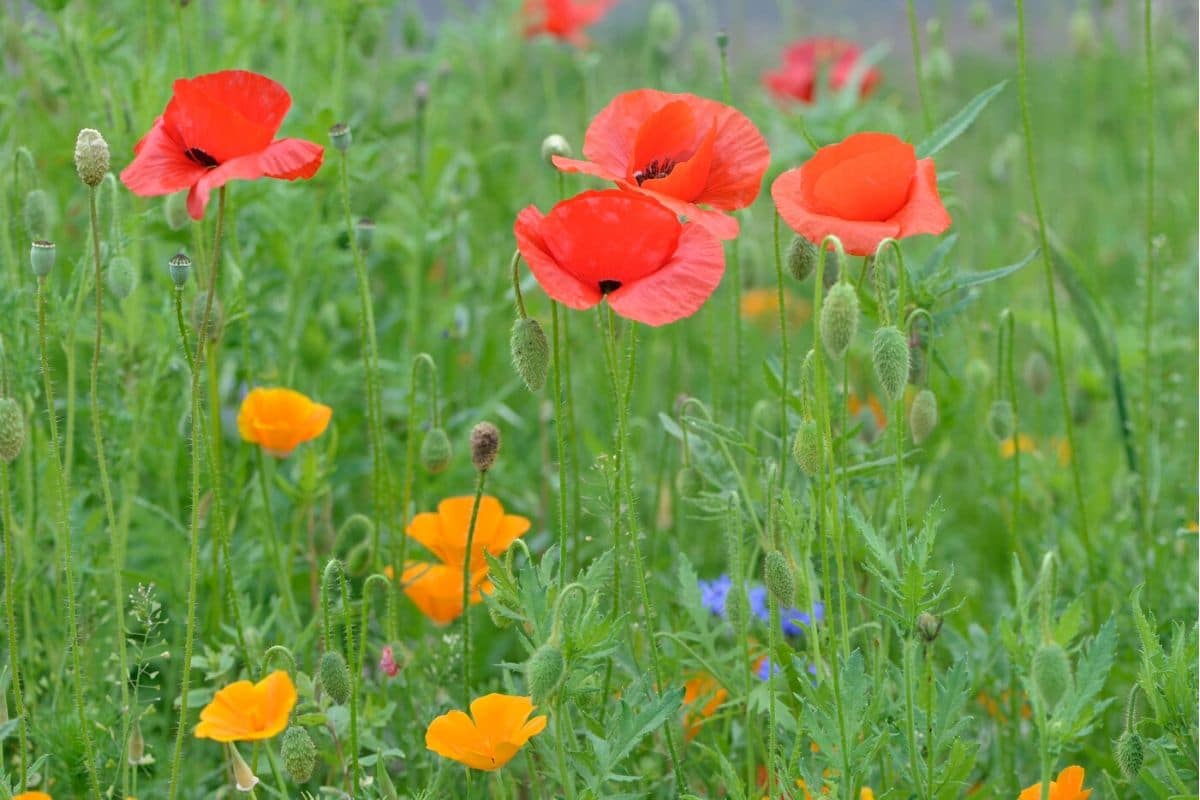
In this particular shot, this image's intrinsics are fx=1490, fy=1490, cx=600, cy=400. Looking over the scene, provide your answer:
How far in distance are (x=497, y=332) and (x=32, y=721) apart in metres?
1.33

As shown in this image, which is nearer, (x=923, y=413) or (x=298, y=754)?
(x=298, y=754)

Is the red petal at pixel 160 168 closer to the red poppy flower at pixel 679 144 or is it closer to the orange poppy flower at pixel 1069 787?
the red poppy flower at pixel 679 144

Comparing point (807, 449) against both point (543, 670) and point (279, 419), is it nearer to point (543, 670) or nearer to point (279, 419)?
point (543, 670)

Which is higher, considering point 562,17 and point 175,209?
point 562,17

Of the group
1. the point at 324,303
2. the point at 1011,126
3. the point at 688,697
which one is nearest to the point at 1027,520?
the point at 688,697

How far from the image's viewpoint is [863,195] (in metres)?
1.38

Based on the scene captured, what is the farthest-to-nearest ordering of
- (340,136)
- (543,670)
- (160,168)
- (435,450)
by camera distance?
(435,450) < (340,136) < (160,168) < (543,670)

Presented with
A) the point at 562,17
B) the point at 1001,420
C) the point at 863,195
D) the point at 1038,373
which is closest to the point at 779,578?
the point at 863,195

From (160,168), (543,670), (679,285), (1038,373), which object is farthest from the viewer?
(1038,373)

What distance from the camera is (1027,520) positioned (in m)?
2.48

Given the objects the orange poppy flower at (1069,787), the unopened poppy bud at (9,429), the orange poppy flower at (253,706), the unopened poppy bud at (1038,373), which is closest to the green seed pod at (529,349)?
the orange poppy flower at (253,706)

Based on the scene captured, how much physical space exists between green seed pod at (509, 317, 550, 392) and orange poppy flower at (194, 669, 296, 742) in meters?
0.36

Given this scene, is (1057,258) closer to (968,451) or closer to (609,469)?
(968,451)

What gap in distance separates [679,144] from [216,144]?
453 millimetres
